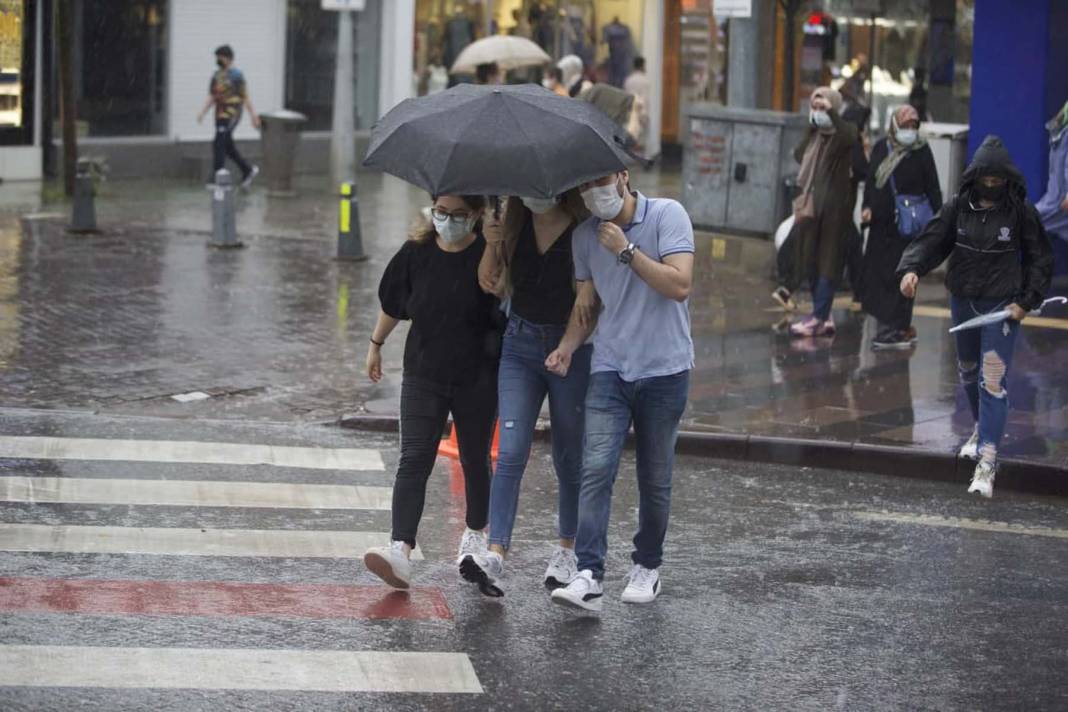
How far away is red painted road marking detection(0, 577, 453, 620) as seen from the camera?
6969 millimetres

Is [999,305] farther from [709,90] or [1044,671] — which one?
[709,90]

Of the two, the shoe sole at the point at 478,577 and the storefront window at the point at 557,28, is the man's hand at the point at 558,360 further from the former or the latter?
the storefront window at the point at 557,28

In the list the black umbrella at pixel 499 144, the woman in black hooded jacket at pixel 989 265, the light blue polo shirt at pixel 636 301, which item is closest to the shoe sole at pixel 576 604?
the light blue polo shirt at pixel 636 301

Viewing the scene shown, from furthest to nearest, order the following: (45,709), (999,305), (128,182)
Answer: (128,182)
(999,305)
(45,709)

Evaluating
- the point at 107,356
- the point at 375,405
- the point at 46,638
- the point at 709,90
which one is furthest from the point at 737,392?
the point at 709,90

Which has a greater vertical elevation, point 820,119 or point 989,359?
point 820,119

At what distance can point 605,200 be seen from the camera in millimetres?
6840

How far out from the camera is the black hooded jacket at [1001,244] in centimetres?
938

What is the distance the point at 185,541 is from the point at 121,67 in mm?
19207

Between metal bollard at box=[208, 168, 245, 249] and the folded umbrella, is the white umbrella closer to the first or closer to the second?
metal bollard at box=[208, 168, 245, 249]

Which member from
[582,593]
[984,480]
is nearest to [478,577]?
[582,593]

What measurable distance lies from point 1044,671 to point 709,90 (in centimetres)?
2738

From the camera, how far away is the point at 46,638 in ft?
21.4

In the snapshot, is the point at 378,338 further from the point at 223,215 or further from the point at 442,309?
the point at 223,215
